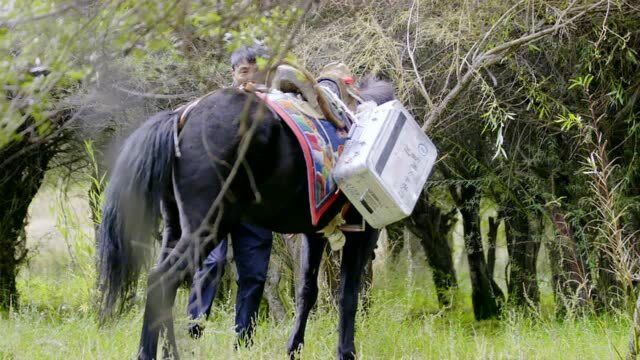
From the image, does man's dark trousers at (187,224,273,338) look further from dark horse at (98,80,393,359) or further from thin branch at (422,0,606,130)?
thin branch at (422,0,606,130)

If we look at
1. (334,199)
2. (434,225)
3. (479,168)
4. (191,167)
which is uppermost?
(191,167)

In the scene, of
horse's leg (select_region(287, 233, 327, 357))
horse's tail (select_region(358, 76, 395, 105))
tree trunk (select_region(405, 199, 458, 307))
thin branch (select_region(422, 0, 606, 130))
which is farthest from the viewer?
tree trunk (select_region(405, 199, 458, 307))

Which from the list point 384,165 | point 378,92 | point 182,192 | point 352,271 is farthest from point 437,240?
point 182,192

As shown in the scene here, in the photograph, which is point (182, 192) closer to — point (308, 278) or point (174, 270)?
point (174, 270)

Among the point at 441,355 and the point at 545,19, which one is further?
the point at 545,19

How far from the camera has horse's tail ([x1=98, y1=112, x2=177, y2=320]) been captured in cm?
479

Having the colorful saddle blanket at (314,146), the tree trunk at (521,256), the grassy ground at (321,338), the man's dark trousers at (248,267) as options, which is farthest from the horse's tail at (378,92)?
the tree trunk at (521,256)

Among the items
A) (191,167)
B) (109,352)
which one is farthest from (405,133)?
(109,352)

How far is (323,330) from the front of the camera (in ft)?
21.0

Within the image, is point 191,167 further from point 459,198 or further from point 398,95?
point 459,198

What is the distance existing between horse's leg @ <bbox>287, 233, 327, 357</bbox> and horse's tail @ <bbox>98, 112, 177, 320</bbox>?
1.18m

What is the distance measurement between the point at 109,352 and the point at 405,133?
215 centimetres

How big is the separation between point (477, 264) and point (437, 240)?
0.58 m

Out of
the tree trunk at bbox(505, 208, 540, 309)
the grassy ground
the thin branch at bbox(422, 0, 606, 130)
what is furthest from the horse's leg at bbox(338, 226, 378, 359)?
the tree trunk at bbox(505, 208, 540, 309)
